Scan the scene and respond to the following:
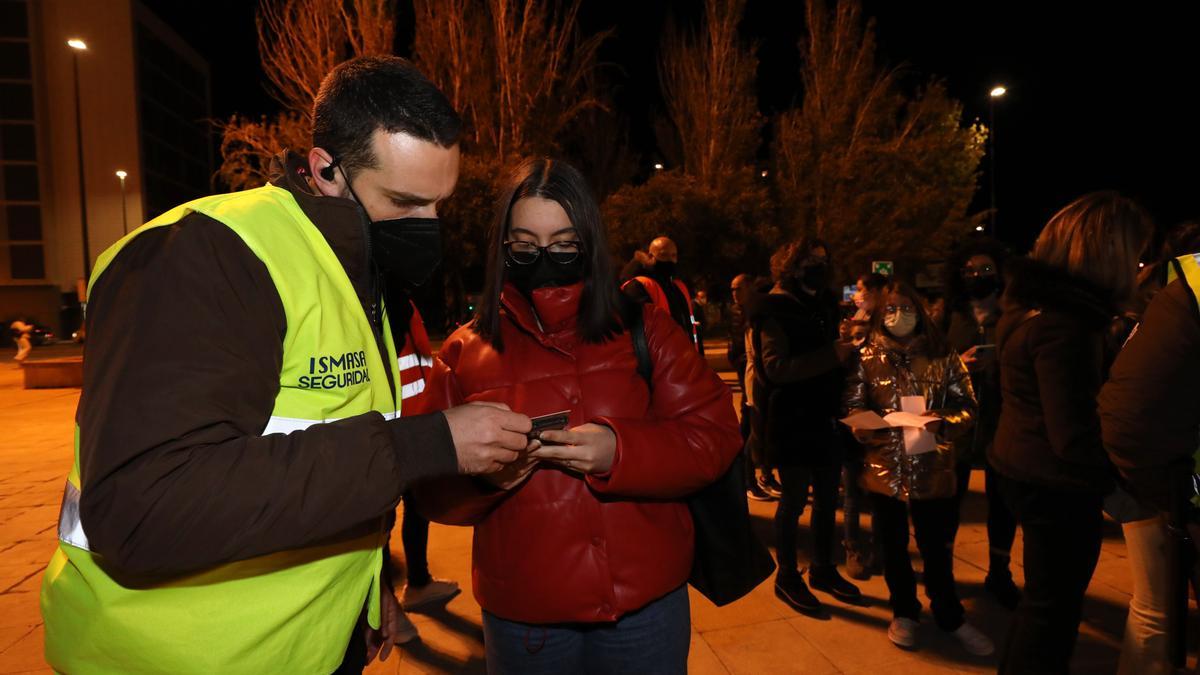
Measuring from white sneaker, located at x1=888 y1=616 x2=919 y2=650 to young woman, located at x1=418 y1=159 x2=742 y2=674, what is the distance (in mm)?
2051

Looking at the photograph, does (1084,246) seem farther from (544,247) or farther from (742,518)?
(544,247)

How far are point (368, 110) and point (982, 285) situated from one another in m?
4.77

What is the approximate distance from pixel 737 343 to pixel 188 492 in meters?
6.62

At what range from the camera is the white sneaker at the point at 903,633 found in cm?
340

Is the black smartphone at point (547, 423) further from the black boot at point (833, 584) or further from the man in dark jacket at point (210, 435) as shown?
the black boot at point (833, 584)

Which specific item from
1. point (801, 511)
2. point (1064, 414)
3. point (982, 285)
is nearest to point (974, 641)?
point (801, 511)

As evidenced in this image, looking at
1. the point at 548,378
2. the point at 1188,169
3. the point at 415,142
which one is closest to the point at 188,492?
the point at 415,142

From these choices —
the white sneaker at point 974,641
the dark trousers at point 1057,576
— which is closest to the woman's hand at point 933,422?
the dark trousers at point 1057,576

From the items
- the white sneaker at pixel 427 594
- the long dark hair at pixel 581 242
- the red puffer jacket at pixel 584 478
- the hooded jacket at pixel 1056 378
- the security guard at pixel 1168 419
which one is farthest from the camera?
the white sneaker at pixel 427 594

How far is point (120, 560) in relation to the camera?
0.98 meters

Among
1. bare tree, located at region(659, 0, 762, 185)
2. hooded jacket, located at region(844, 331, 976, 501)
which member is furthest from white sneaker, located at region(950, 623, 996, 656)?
bare tree, located at region(659, 0, 762, 185)

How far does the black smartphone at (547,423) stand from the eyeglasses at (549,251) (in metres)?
0.55

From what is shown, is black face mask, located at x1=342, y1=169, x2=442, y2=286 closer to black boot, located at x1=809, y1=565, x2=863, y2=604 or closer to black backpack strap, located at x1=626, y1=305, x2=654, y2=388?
black backpack strap, located at x1=626, y1=305, x2=654, y2=388

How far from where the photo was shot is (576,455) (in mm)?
1604
